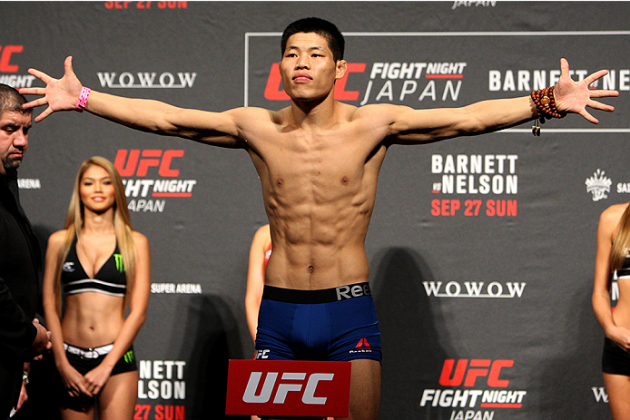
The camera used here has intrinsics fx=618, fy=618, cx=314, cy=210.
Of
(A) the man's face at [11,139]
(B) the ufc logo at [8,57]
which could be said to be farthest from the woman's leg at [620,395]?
(B) the ufc logo at [8,57]

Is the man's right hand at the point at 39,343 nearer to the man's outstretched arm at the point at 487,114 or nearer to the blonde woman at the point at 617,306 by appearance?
the man's outstretched arm at the point at 487,114

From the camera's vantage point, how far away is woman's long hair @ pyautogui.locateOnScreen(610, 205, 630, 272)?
10.6 ft

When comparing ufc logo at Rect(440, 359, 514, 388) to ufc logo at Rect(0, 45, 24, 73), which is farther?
ufc logo at Rect(0, 45, 24, 73)

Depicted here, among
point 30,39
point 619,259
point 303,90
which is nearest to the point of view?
point 303,90

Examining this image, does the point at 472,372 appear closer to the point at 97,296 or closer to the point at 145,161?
the point at 97,296

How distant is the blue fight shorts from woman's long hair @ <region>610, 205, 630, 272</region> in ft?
5.43

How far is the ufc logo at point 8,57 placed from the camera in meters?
4.38

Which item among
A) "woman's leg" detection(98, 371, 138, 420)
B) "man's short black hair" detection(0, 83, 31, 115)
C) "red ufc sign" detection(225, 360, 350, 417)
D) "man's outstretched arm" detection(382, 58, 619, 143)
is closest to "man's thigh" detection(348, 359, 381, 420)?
"red ufc sign" detection(225, 360, 350, 417)

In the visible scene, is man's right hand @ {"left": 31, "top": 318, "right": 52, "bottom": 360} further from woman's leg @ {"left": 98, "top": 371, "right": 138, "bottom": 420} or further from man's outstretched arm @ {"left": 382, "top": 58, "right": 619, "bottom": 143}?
man's outstretched arm @ {"left": 382, "top": 58, "right": 619, "bottom": 143}

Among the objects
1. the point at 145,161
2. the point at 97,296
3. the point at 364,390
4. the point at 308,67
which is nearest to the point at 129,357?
the point at 97,296

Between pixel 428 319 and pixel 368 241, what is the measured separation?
663mm

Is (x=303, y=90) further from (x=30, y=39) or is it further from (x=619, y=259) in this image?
(x=30, y=39)

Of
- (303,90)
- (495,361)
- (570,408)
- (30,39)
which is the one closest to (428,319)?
(495,361)

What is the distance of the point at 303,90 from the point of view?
2.34 meters
